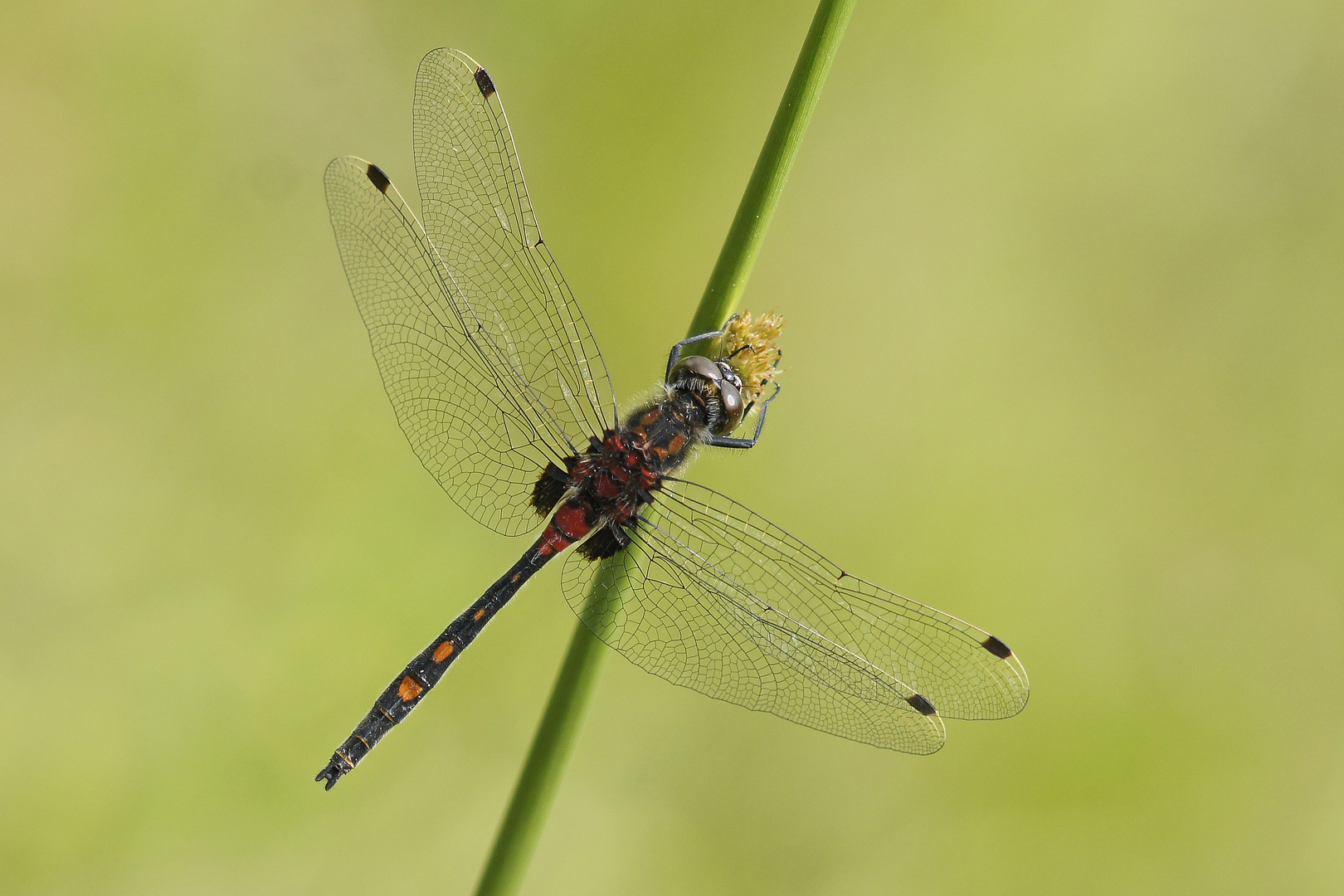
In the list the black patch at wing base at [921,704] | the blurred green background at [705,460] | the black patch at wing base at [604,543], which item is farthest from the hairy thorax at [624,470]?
the blurred green background at [705,460]

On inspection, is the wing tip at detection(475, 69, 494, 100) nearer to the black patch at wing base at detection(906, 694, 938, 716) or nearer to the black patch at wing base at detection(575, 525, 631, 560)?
the black patch at wing base at detection(575, 525, 631, 560)

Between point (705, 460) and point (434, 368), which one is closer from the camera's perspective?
point (434, 368)

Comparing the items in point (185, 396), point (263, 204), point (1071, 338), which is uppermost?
point (1071, 338)

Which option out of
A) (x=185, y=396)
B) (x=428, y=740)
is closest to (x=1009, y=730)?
(x=428, y=740)

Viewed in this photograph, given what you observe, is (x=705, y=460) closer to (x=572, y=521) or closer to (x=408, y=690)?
(x=572, y=521)

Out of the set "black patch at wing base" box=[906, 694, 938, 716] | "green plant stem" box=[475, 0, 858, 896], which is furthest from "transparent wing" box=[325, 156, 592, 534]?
"black patch at wing base" box=[906, 694, 938, 716]

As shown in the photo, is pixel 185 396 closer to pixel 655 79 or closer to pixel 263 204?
pixel 263 204

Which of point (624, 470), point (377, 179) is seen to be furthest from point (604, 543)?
point (377, 179)
